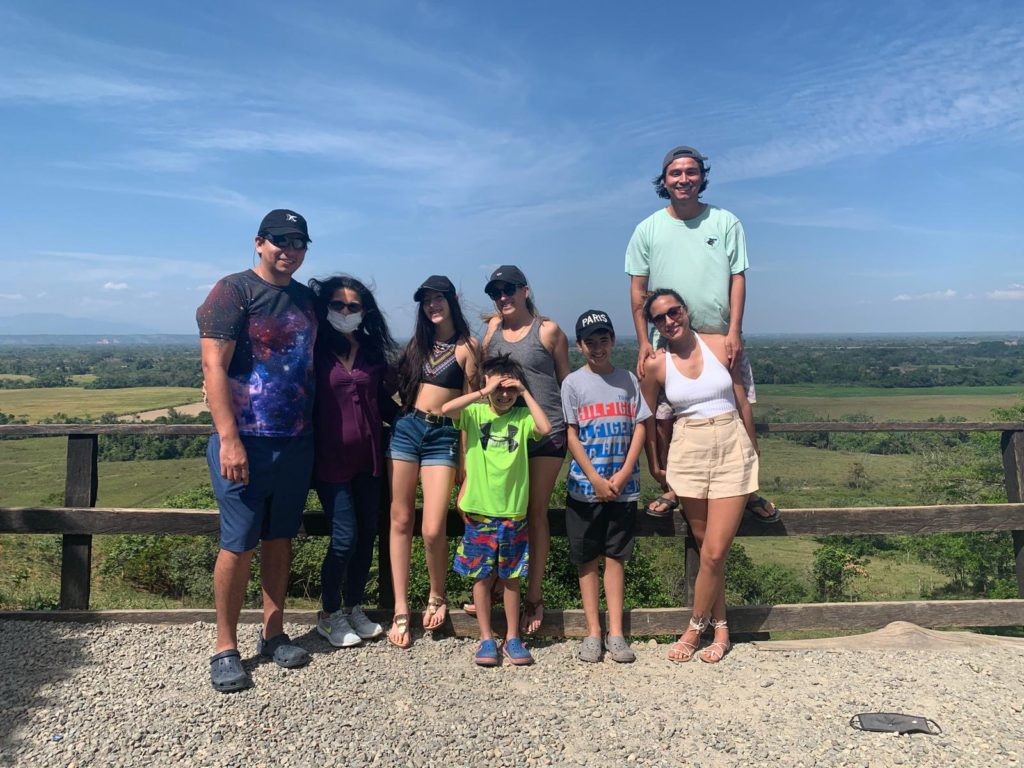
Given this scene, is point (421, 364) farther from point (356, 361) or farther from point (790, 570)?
point (790, 570)

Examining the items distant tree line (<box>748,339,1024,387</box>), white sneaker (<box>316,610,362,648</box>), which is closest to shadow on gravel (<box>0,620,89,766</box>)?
white sneaker (<box>316,610,362,648</box>)

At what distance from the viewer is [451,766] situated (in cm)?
284

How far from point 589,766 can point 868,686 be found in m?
1.65

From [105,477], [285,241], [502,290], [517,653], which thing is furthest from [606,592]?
[105,477]

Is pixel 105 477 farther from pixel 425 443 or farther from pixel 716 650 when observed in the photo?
pixel 716 650

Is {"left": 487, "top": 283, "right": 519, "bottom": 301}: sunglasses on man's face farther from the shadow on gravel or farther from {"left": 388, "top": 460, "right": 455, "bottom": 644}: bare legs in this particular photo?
the shadow on gravel

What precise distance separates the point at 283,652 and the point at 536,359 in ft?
6.94

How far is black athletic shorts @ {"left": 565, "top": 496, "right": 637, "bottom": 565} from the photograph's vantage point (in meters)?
3.84

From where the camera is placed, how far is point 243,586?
3592 mm

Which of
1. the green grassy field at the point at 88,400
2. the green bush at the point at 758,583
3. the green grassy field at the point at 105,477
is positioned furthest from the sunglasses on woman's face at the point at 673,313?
the green grassy field at the point at 88,400

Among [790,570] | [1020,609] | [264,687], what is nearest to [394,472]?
[264,687]

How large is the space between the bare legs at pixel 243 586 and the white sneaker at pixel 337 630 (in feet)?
0.95

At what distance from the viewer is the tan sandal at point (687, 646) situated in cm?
378

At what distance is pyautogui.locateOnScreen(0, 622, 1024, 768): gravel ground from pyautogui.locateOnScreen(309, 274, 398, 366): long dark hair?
1727mm
